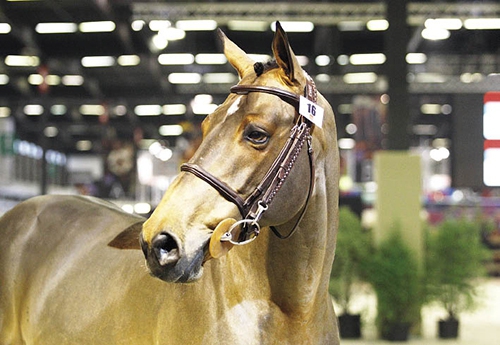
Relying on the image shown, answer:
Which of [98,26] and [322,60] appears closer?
[98,26]

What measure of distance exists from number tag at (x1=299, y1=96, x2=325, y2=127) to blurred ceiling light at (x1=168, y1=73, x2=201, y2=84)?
59.6ft

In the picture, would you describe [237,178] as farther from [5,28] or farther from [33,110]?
[33,110]

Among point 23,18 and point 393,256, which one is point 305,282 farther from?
point 23,18

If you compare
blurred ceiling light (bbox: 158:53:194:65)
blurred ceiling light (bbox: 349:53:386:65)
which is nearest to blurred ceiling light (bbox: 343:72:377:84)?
blurred ceiling light (bbox: 349:53:386:65)

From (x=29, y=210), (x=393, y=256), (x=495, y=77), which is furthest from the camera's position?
(x=495, y=77)

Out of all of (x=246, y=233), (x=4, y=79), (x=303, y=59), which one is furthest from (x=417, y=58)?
(x=246, y=233)

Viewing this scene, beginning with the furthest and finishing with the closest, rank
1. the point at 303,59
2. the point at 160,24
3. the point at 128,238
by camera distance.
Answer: the point at 303,59 → the point at 160,24 → the point at 128,238

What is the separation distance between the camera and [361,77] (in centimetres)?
2000

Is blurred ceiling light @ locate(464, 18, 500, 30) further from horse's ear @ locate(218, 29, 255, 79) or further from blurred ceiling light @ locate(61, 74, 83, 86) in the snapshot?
horse's ear @ locate(218, 29, 255, 79)

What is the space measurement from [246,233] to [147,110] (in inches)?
1050

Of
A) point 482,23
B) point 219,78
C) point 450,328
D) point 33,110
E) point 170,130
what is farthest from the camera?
point 170,130

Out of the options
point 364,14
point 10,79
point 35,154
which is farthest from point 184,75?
point 35,154

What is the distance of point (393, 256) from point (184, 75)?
12734 mm

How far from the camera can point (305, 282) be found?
2305 millimetres
